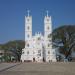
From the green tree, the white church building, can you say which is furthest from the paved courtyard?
the white church building

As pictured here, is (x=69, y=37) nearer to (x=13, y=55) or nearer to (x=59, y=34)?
(x=59, y=34)

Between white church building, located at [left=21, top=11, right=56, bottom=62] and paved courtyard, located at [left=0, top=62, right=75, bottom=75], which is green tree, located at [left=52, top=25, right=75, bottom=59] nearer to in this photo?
white church building, located at [left=21, top=11, right=56, bottom=62]

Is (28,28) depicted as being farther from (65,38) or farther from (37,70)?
(37,70)

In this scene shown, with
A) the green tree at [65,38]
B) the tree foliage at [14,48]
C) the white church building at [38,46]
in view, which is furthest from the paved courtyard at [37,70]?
the tree foliage at [14,48]

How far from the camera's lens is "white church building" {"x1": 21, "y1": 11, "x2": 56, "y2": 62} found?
96.8 m

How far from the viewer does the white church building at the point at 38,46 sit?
96.8 metres

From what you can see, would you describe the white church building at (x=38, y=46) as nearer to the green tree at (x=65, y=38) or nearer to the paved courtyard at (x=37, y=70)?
the green tree at (x=65, y=38)

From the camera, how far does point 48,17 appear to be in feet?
331

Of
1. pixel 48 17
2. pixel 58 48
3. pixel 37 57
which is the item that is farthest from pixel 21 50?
pixel 58 48

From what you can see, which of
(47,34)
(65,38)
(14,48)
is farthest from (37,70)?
(14,48)

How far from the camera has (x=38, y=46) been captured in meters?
98.9

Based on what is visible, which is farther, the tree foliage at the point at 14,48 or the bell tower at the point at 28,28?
the tree foliage at the point at 14,48

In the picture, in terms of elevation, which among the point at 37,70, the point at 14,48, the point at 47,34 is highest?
the point at 47,34

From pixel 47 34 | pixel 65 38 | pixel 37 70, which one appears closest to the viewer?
pixel 37 70
